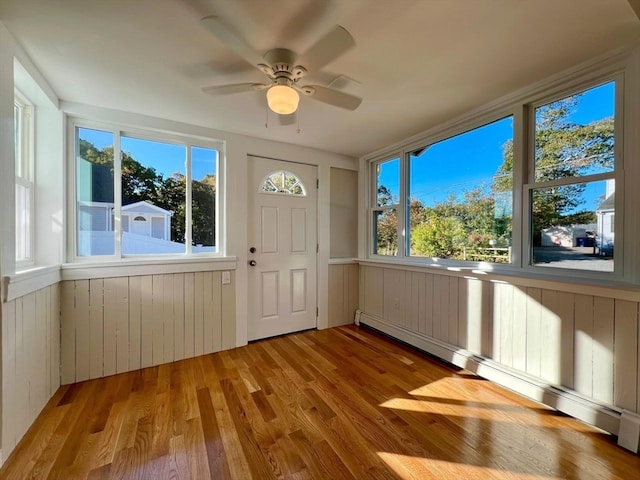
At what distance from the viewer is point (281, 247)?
10.5ft

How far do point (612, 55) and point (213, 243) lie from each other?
3.35 meters

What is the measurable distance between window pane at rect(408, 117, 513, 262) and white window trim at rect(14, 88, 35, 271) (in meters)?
3.39

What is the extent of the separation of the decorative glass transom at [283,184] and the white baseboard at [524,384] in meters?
2.03

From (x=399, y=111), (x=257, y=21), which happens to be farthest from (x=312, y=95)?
(x=399, y=111)

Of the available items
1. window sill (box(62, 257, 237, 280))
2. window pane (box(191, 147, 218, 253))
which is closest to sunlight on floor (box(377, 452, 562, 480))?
window sill (box(62, 257, 237, 280))

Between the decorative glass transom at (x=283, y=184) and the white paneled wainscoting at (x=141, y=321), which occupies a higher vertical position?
the decorative glass transom at (x=283, y=184)

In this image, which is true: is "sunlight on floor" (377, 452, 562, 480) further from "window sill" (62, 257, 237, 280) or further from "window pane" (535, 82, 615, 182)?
"window sill" (62, 257, 237, 280)

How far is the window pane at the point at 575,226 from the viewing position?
5.66ft

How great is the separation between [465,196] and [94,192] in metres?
3.35

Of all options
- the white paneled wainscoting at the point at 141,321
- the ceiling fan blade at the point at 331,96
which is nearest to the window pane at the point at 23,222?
the white paneled wainscoting at the point at 141,321

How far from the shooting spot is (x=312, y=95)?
5.50ft

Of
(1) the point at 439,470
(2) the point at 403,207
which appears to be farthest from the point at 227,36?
(2) the point at 403,207

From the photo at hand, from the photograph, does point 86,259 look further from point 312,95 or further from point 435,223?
point 435,223

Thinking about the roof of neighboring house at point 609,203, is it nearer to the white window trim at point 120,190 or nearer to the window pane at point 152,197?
the white window trim at point 120,190
